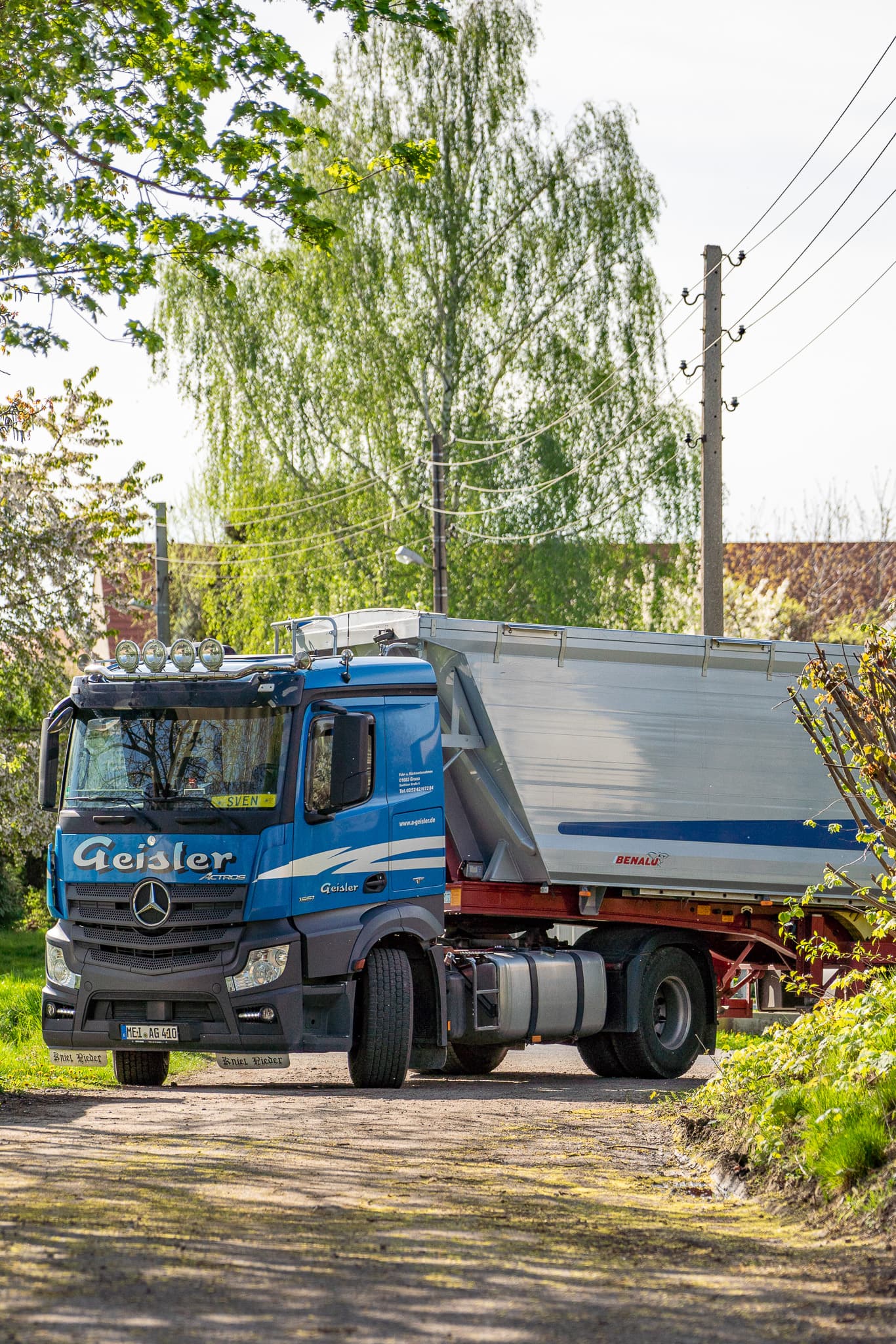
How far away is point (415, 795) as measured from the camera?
13.1 metres

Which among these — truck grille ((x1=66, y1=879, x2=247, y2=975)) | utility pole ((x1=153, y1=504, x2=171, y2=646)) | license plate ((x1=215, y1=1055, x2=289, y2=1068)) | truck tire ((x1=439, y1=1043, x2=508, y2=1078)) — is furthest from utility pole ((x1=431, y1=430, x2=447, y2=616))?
license plate ((x1=215, y1=1055, x2=289, y2=1068))

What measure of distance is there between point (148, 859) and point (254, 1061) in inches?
62.0

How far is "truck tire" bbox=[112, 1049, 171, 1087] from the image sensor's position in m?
14.0

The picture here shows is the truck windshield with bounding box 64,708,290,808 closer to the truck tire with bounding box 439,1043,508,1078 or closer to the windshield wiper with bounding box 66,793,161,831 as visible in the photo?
the windshield wiper with bounding box 66,793,161,831

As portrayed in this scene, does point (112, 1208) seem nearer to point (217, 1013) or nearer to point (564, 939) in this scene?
point (217, 1013)

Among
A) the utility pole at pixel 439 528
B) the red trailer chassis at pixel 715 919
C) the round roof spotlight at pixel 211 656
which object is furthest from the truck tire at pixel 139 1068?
the utility pole at pixel 439 528

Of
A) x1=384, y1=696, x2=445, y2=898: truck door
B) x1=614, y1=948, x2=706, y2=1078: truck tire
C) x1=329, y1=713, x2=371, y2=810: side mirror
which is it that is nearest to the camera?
x1=329, y1=713, x2=371, y2=810: side mirror

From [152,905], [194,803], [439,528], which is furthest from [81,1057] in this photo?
[439,528]

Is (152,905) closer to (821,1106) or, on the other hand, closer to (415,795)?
(415,795)

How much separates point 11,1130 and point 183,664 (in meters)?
3.78

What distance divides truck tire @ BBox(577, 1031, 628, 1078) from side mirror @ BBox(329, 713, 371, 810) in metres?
3.94

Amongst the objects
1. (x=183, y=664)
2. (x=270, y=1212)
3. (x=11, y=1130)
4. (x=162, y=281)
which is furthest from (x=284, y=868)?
(x=162, y=281)

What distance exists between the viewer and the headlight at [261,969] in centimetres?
1206

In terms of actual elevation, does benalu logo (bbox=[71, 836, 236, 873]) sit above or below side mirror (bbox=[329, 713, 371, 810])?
below
